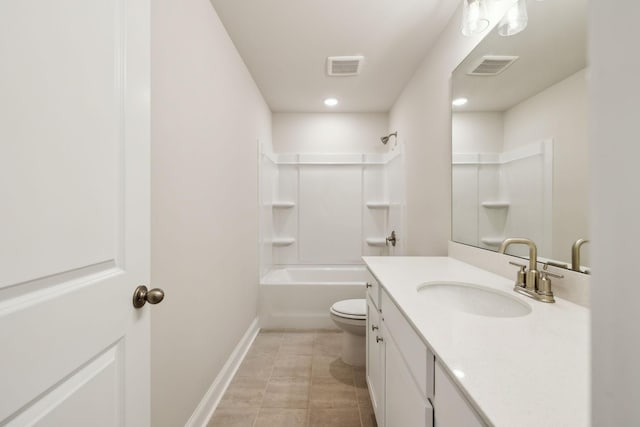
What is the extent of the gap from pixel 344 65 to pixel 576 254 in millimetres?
2169

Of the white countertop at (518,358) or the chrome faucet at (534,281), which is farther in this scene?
the chrome faucet at (534,281)

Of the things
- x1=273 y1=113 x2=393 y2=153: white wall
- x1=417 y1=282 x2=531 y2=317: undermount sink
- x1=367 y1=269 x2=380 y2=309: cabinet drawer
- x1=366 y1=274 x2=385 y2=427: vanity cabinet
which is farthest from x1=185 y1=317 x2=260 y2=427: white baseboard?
x1=273 y1=113 x2=393 y2=153: white wall

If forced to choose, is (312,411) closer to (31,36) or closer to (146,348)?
(146,348)

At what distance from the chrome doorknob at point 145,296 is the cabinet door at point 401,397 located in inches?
30.5

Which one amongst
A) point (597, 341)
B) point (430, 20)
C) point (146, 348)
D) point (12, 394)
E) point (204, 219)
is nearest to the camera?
point (597, 341)

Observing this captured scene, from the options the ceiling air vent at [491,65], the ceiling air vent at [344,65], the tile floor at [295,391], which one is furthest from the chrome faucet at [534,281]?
the ceiling air vent at [344,65]

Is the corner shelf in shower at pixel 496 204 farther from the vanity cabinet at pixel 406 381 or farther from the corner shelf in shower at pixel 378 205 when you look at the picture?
the corner shelf in shower at pixel 378 205

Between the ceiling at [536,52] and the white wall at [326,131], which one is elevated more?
the white wall at [326,131]

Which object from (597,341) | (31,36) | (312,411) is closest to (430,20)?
(31,36)

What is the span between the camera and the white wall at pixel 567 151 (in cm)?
95

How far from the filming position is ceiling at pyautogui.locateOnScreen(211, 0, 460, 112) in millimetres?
1791

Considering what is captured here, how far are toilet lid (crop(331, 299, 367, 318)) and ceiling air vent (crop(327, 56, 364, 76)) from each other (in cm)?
199

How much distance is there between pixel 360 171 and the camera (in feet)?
12.4

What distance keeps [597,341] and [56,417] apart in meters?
0.87
